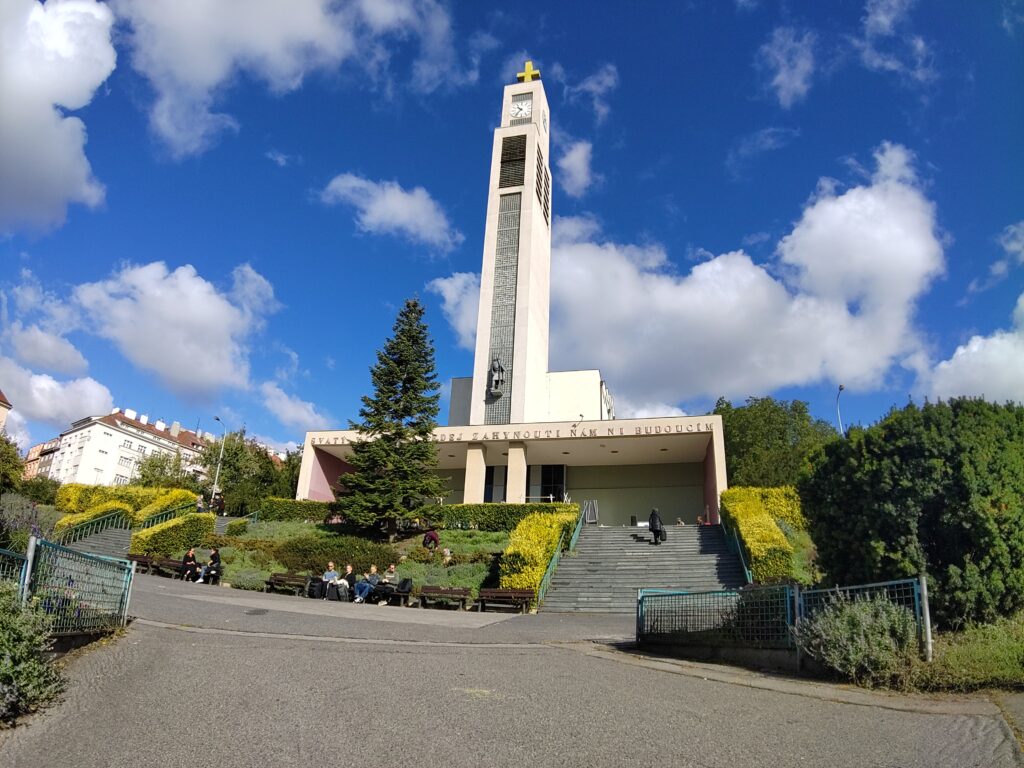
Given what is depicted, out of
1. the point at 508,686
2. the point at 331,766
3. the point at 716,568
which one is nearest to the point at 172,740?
the point at 331,766

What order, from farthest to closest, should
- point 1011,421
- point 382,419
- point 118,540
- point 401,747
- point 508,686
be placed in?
point 382,419
point 118,540
point 1011,421
point 508,686
point 401,747

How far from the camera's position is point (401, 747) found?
434 centimetres

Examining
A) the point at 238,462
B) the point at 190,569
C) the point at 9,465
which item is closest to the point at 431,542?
the point at 190,569

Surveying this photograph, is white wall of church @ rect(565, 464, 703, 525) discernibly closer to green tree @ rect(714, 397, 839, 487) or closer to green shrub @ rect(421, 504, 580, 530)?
green tree @ rect(714, 397, 839, 487)

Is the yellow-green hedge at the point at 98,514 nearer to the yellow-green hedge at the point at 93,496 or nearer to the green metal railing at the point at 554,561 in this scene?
the yellow-green hedge at the point at 93,496

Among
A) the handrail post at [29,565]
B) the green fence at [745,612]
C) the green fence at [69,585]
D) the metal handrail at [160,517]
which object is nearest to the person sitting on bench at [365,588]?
the green fence at [745,612]

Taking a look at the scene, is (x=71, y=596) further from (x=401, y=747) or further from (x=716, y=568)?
(x=716, y=568)

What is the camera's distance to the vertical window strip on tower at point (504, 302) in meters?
32.1

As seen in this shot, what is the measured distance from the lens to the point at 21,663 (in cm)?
466

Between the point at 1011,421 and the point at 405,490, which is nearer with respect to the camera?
the point at 1011,421

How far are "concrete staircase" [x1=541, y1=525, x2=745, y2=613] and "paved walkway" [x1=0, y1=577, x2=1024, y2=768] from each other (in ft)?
28.2

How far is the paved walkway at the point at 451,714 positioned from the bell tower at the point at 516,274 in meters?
24.1

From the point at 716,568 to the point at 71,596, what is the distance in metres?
16.5

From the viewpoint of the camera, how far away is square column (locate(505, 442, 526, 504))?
1156 inches
